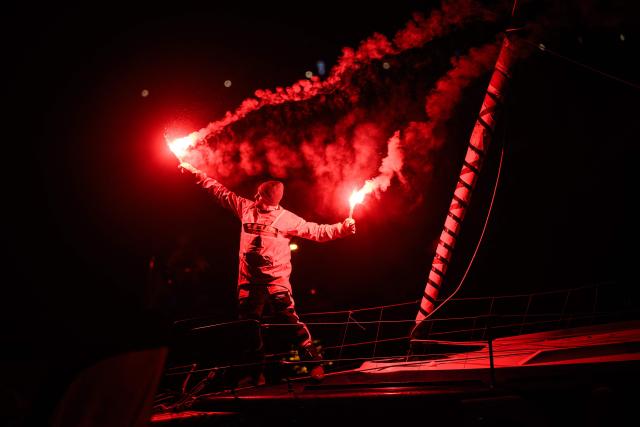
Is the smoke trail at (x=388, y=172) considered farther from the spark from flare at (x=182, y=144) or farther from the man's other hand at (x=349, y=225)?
the spark from flare at (x=182, y=144)

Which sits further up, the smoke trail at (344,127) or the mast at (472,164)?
the smoke trail at (344,127)

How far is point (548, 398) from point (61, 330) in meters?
4.50

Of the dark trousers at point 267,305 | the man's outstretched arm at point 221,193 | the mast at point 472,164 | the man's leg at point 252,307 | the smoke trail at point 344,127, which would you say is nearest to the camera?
the mast at point 472,164

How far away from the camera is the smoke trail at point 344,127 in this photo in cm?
826

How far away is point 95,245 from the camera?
13352 mm

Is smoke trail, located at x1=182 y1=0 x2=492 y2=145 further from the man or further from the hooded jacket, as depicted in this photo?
the hooded jacket

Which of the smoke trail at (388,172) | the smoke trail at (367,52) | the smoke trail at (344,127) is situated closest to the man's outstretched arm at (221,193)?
the smoke trail at (344,127)

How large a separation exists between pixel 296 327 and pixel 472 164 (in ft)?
12.3

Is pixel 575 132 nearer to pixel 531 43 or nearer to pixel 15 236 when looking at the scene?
pixel 531 43

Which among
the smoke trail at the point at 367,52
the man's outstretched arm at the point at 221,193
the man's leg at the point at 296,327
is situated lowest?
the man's leg at the point at 296,327

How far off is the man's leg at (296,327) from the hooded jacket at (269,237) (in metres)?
0.19

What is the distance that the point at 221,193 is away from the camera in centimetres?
731

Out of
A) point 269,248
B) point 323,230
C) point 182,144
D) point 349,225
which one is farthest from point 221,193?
point 349,225

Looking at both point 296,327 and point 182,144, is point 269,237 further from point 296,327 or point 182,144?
point 182,144
